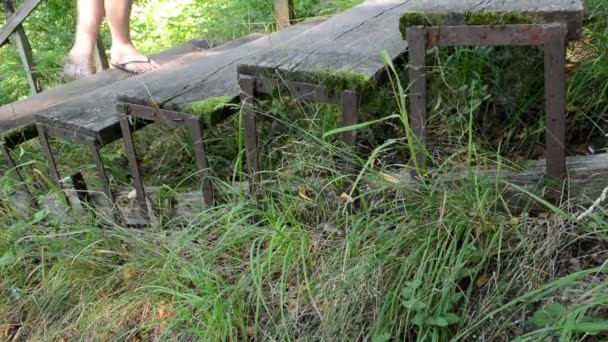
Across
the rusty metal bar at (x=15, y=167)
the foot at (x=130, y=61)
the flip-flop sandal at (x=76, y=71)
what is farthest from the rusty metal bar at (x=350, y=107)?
the flip-flop sandal at (x=76, y=71)

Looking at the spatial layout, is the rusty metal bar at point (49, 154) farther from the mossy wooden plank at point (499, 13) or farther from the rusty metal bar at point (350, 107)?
the mossy wooden plank at point (499, 13)

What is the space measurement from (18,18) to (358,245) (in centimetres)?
314

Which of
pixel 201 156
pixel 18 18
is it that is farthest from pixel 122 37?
pixel 201 156

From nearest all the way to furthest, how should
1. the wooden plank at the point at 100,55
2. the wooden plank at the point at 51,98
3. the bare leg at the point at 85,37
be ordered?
the wooden plank at the point at 51,98 → the bare leg at the point at 85,37 → the wooden plank at the point at 100,55

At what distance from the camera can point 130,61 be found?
11.3ft

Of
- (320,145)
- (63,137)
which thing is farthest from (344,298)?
(63,137)

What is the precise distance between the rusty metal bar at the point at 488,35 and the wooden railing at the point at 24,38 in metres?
3.03

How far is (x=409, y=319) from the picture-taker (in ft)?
5.49

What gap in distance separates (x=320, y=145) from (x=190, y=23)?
6047 mm

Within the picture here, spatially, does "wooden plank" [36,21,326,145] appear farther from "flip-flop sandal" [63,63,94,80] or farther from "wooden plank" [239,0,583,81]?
"flip-flop sandal" [63,63,94,80]

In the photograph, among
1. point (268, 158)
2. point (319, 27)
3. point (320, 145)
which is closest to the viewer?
point (320, 145)

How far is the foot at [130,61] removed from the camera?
3.42 m

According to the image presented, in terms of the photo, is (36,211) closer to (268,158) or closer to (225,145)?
(225,145)

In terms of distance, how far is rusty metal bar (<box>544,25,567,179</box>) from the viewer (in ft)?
5.73
